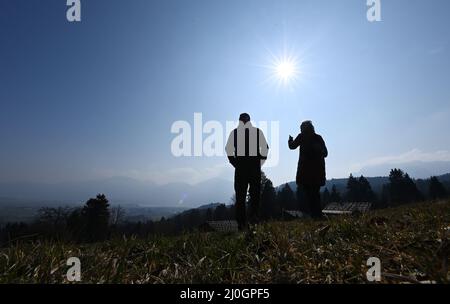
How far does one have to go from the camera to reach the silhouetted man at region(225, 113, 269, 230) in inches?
245

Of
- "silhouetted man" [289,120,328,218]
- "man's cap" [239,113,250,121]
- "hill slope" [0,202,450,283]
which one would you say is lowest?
"hill slope" [0,202,450,283]

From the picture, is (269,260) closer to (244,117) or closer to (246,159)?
(246,159)

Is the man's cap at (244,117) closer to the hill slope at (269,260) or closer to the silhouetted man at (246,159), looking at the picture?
the silhouetted man at (246,159)

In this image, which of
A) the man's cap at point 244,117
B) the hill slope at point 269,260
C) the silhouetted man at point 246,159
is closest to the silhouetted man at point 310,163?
the silhouetted man at point 246,159

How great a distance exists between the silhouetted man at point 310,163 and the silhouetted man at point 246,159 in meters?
1.30

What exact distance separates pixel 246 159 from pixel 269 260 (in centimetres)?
417

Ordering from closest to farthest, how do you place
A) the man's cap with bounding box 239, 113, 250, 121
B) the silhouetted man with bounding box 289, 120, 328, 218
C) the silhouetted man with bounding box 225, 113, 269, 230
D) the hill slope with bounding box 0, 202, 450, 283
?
the hill slope with bounding box 0, 202, 450, 283 → the silhouetted man with bounding box 225, 113, 269, 230 → the man's cap with bounding box 239, 113, 250, 121 → the silhouetted man with bounding box 289, 120, 328, 218

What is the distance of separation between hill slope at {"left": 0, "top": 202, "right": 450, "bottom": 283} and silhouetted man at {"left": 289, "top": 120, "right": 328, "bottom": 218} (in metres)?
3.92

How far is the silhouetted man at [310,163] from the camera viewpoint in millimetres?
6992

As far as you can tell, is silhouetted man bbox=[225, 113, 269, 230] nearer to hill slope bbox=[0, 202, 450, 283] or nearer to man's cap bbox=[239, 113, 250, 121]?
man's cap bbox=[239, 113, 250, 121]

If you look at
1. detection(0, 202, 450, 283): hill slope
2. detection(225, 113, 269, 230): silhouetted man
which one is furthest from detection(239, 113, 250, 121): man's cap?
detection(0, 202, 450, 283): hill slope
